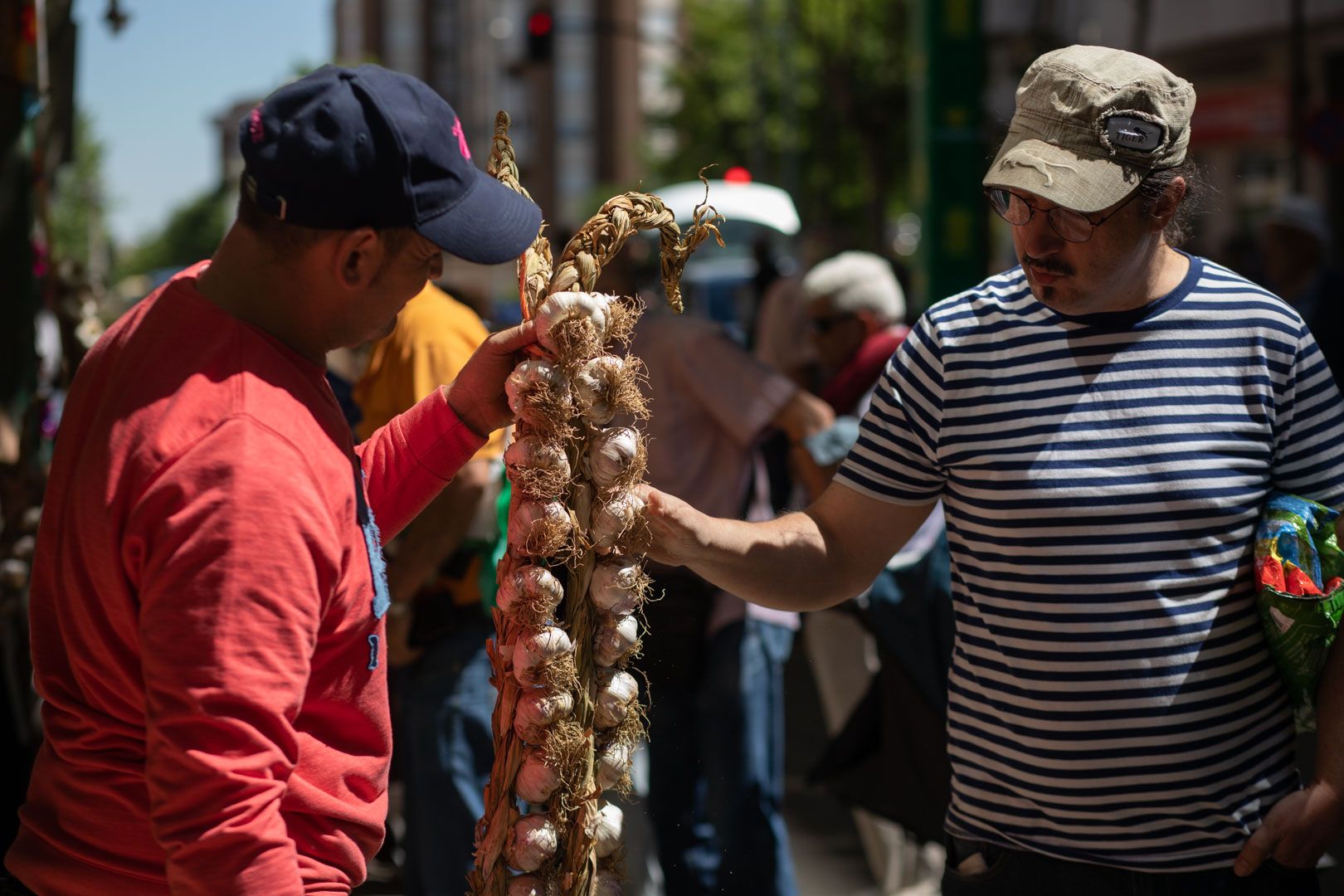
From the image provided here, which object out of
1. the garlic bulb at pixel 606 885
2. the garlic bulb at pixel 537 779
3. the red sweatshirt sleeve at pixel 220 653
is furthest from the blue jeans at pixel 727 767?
the red sweatshirt sleeve at pixel 220 653

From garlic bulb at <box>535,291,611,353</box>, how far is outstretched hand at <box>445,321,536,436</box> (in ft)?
0.37

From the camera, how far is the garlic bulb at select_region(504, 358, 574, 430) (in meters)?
2.04

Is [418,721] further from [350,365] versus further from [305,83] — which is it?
[305,83]

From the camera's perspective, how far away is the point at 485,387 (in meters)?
2.18

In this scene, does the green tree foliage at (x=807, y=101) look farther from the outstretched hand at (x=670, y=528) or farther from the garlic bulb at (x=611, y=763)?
the garlic bulb at (x=611, y=763)

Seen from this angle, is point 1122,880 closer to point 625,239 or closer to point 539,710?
point 539,710

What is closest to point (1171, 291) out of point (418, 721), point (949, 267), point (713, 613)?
point (713, 613)

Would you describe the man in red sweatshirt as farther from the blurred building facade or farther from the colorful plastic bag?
the blurred building facade

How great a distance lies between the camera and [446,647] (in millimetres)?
3762

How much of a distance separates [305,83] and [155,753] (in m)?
0.75

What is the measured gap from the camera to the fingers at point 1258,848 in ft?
7.27

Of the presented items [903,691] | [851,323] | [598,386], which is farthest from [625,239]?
[851,323]

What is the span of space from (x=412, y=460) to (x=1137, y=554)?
1.12 metres

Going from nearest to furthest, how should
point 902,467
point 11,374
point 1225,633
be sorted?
point 1225,633
point 902,467
point 11,374
